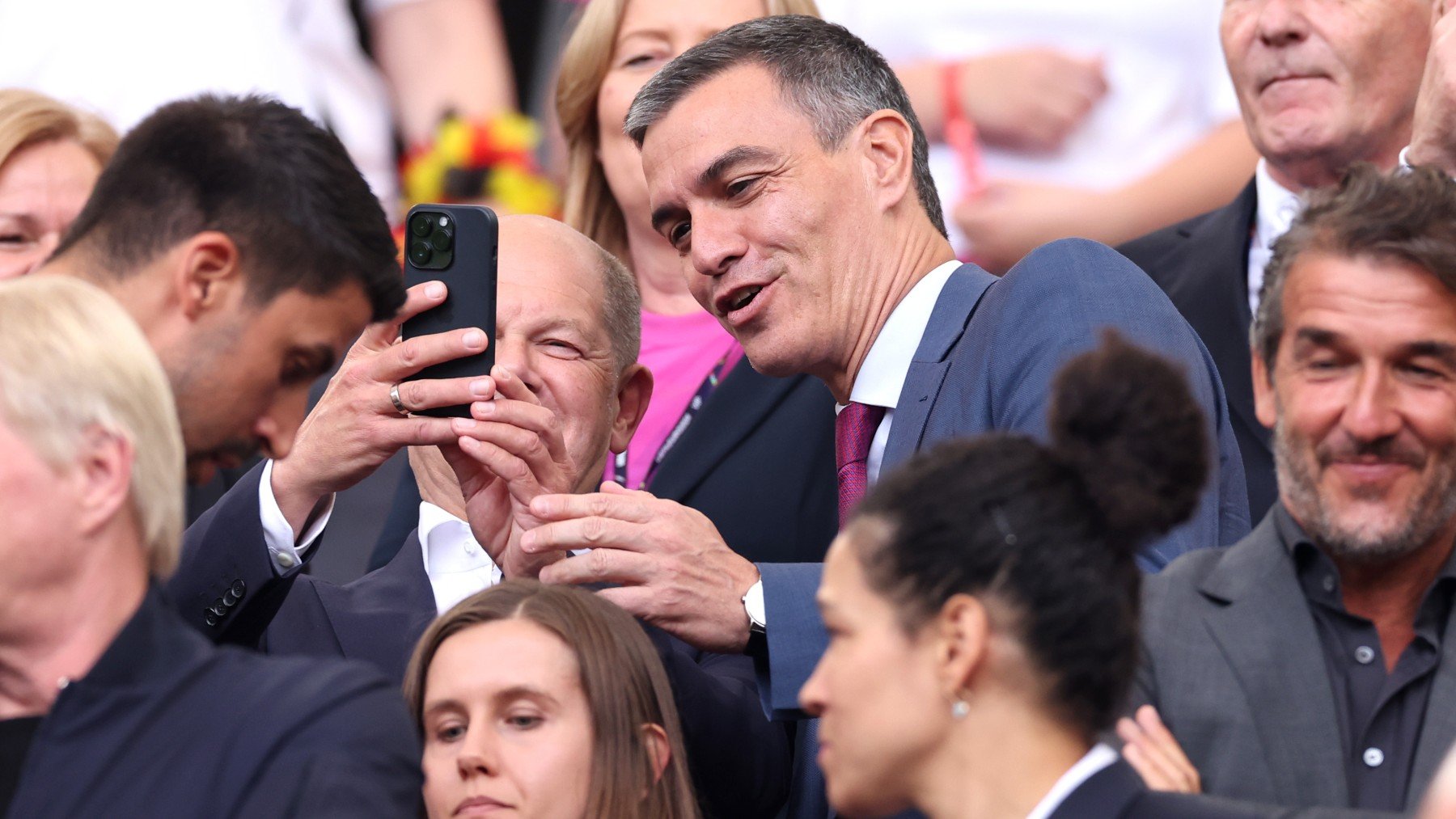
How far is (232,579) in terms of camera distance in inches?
111

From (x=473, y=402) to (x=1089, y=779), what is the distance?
4.02 feet

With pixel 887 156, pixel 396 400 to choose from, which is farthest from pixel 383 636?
pixel 887 156

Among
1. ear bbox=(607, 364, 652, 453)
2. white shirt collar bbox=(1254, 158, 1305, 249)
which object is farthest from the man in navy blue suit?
white shirt collar bbox=(1254, 158, 1305, 249)

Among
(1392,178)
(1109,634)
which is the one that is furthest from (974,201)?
(1109,634)

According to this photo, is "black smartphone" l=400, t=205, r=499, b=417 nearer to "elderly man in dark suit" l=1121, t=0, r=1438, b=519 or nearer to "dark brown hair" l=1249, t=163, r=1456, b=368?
"dark brown hair" l=1249, t=163, r=1456, b=368

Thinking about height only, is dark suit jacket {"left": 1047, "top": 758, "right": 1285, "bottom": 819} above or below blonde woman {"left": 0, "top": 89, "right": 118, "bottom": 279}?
below

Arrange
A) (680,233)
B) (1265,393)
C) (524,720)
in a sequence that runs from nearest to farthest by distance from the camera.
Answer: (1265,393), (524,720), (680,233)

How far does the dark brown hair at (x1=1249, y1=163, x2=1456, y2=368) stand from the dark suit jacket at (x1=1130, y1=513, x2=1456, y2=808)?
1.03 ft

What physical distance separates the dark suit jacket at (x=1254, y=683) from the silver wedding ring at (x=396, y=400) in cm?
118

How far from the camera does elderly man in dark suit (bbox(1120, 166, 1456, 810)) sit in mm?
2309

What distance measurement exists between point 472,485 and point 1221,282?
1.89 metres

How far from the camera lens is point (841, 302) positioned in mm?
3201

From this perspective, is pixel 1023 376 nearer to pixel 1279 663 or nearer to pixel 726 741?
pixel 1279 663

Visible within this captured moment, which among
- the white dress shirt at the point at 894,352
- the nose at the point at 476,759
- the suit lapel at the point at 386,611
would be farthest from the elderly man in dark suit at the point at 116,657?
the white dress shirt at the point at 894,352
